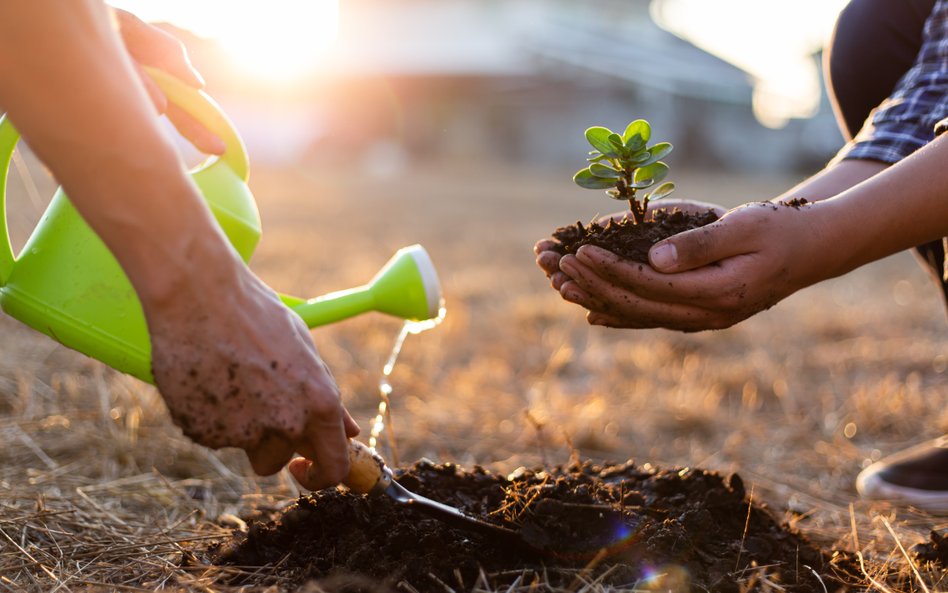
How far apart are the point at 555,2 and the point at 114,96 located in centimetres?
2225

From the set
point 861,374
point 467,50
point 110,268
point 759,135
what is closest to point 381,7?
point 467,50

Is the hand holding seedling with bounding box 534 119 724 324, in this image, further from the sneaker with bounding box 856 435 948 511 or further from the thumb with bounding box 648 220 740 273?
the sneaker with bounding box 856 435 948 511

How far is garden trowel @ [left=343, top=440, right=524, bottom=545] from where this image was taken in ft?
4.06

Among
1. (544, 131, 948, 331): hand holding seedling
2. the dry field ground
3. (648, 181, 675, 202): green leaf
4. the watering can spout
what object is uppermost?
(648, 181, 675, 202): green leaf

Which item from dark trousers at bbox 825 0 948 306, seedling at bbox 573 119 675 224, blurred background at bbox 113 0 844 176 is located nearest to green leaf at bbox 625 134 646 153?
seedling at bbox 573 119 675 224

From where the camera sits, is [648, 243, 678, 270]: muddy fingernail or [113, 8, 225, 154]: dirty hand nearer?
[648, 243, 678, 270]: muddy fingernail

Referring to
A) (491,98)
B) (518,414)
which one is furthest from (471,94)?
(518,414)

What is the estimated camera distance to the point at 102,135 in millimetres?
843

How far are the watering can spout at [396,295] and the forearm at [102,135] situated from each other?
0.53 metres

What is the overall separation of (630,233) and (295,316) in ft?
1.89

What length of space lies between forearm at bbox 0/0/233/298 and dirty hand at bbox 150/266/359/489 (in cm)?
4

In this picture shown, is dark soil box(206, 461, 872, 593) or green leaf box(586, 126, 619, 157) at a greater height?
green leaf box(586, 126, 619, 157)

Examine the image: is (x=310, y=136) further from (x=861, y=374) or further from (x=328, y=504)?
(x=328, y=504)

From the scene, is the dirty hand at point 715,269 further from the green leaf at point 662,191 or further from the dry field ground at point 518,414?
A: the dry field ground at point 518,414
